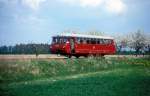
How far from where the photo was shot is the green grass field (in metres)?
15.0

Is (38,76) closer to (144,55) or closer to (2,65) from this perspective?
(2,65)

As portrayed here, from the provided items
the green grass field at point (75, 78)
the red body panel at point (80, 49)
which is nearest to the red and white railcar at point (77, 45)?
the red body panel at point (80, 49)

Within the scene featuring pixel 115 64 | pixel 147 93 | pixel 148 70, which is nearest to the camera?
pixel 147 93

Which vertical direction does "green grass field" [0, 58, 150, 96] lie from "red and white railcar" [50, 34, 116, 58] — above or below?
below

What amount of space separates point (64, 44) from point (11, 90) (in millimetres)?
11160

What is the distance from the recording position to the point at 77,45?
25.8 m

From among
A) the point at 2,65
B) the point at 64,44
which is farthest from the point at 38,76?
the point at 64,44

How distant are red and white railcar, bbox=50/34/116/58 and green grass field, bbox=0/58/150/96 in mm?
2197

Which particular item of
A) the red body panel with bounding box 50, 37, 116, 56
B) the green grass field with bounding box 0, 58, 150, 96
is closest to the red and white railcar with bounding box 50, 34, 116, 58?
the red body panel with bounding box 50, 37, 116, 56

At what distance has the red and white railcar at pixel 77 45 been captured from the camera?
25.8 metres

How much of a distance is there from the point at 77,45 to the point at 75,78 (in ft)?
24.7

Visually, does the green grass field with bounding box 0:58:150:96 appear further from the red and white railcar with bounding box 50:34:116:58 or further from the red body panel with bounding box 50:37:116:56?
the red and white railcar with bounding box 50:34:116:58

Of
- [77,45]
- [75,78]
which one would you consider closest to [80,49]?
[77,45]

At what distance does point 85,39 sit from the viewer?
2655 centimetres
